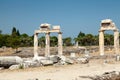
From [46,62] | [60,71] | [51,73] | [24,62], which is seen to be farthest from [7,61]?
[51,73]

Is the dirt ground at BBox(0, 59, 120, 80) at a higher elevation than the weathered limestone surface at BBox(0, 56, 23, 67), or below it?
below

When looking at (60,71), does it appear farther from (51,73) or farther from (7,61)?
(7,61)

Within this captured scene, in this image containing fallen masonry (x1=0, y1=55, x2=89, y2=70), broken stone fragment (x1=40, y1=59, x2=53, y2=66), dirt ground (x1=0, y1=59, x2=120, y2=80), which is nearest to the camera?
dirt ground (x1=0, y1=59, x2=120, y2=80)

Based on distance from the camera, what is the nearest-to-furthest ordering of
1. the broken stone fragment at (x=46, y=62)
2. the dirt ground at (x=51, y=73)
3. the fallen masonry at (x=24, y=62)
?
the dirt ground at (x=51, y=73) < the fallen masonry at (x=24, y=62) < the broken stone fragment at (x=46, y=62)

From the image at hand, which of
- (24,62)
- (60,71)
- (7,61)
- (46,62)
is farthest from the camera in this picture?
(46,62)

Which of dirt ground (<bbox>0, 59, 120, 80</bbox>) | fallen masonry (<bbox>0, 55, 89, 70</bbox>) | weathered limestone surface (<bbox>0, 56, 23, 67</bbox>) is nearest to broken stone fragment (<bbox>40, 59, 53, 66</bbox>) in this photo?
fallen masonry (<bbox>0, 55, 89, 70</bbox>)

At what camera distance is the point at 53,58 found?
2305 centimetres

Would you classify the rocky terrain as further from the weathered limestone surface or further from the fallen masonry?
the weathered limestone surface

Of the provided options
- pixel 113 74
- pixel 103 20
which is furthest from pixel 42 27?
pixel 113 74

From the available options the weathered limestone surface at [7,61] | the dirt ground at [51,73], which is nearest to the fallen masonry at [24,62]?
the weathered limestone surface at [7,61]

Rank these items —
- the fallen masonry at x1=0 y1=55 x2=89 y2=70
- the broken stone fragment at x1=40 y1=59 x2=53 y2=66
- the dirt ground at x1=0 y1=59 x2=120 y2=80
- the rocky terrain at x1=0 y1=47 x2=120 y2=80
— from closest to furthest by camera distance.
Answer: the dirt ground at x1=0 y1=59 x2=120 y2=80 < the rocky terrain at x1=0 y1=47 x2=120 y2=80 < the fallen masonry at x1=0 y1=55 x2=89 y2=70 < the broken stone fragment at x1=40 y1=59 x2=53 y2=66

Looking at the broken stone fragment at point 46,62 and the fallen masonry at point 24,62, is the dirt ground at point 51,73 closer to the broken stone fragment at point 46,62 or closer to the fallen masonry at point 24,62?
the fallen masonry at point 24,62

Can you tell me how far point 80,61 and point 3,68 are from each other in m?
7.17

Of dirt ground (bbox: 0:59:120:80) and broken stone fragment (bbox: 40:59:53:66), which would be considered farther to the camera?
broken stone fragment (bbox: 40:59:53:66)
